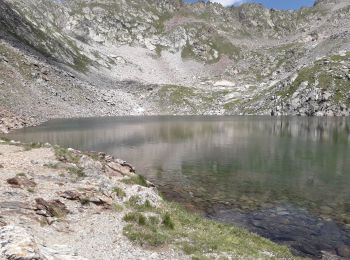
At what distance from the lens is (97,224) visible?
2322 centimetres

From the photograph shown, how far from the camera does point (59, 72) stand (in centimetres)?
19938

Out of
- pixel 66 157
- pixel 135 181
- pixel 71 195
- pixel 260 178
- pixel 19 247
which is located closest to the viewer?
pixel 19 247

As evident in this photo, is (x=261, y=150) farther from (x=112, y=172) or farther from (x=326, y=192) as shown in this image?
(x=112, y=172)

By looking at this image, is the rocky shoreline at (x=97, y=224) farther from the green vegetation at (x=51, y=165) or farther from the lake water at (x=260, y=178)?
the lake water at (x=260, y=178)

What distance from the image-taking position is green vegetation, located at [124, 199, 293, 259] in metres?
21.3

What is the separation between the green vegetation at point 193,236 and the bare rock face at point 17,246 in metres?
9.17

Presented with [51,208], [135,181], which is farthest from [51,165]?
[51,208]

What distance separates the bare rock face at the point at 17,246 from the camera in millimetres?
11741

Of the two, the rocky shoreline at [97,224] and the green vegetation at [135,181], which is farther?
→ the green vegetation at [135,181]

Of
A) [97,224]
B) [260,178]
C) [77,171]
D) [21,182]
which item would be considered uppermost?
[21,182]

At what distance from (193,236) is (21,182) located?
42.2 feet

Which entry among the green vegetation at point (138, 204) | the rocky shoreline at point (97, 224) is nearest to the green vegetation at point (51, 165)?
the rocky shoreline at point (97, 224)

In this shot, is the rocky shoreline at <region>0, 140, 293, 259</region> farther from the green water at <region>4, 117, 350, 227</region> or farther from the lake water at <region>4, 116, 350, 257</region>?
the green water at <region>4, 117, 350, 227</region>

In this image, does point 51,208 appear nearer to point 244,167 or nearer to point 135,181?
point 135,181
